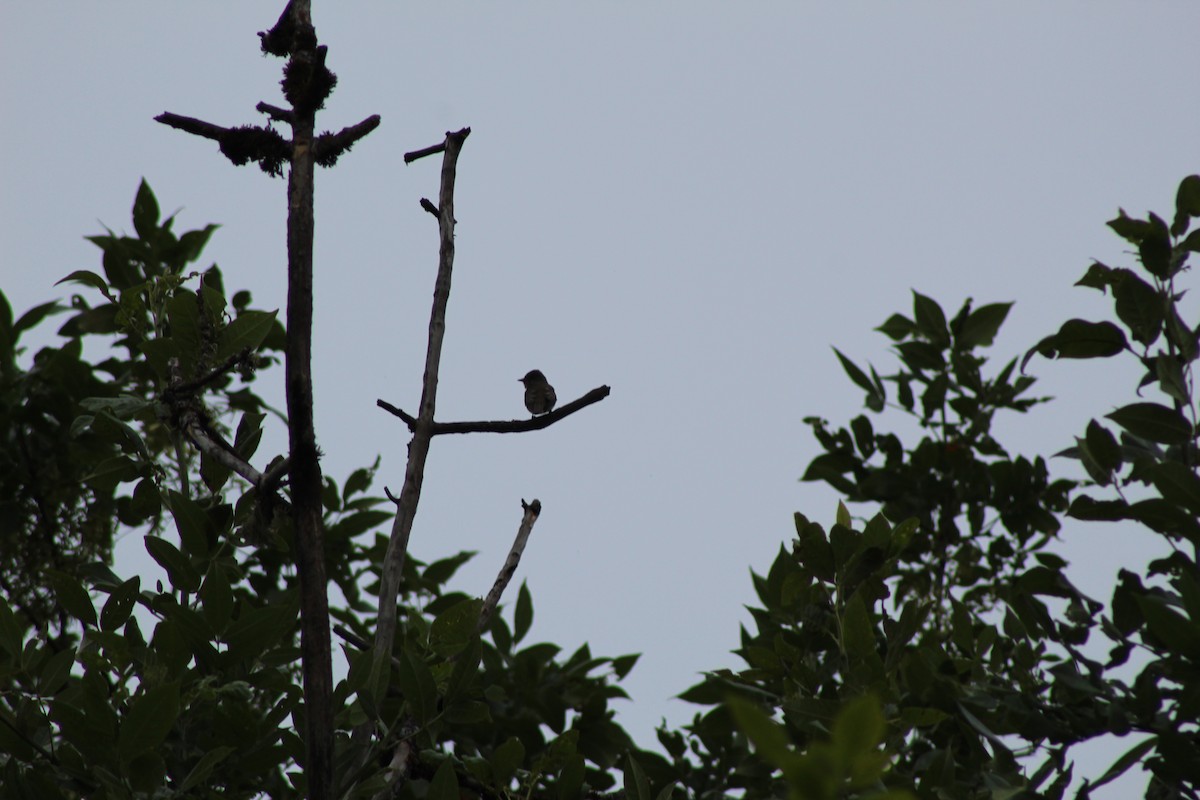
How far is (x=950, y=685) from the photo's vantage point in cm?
273

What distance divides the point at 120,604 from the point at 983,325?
3116 mm

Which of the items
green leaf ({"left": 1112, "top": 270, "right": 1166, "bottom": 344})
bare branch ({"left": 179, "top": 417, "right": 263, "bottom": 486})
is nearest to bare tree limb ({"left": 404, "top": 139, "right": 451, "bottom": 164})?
bare branch ({"left": 179, "top": 417, "right": 263, "bottom": 486})

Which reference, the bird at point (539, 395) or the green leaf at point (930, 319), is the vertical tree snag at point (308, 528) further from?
the green leaf at point (930, 319)

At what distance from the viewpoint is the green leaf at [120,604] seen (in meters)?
2.28

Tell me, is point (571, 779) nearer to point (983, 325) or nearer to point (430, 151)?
Result: point (430, 151)

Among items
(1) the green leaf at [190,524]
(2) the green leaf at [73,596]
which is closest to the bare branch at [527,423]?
(1) the green leaf at [190,524]

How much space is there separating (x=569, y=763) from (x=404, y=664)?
561mm

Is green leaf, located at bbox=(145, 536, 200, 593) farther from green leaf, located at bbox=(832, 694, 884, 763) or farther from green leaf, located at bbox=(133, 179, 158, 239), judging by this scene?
green leaf, located at bbox=(133, 179, 158, 239)

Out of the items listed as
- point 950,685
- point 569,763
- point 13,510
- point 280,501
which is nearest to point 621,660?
point 950,685

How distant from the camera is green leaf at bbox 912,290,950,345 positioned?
413 cm

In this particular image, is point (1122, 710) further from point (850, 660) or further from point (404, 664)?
point (404, 664)

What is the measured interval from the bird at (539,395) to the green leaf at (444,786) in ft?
3.85

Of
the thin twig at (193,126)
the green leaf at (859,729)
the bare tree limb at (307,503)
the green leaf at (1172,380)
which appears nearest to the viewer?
the green leaf at (859,729)

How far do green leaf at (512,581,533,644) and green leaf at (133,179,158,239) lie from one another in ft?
6.20
